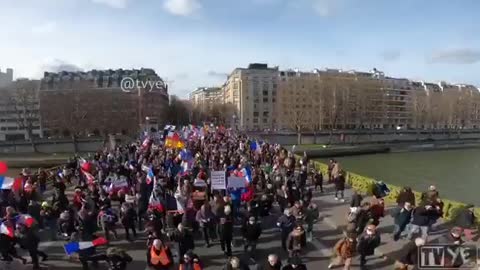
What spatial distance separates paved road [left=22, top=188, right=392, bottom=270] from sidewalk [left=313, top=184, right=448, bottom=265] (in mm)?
282

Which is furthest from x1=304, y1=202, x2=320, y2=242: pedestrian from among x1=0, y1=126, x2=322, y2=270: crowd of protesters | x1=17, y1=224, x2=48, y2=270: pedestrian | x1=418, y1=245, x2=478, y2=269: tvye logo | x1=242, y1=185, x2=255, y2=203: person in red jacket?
x1=17, y1=224, x2=48, y2=270: pedestrian

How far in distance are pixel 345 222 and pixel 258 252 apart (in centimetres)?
434

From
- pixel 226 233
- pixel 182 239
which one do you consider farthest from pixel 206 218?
pixel 182 239

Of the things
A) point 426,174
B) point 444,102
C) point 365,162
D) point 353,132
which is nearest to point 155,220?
point 426,174

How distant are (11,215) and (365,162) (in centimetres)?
5576

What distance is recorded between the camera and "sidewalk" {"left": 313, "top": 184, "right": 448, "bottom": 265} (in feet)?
44.6

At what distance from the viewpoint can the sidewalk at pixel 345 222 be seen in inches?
535

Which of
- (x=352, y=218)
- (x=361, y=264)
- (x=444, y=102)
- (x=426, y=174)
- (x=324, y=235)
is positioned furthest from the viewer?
(x=444, y=102)

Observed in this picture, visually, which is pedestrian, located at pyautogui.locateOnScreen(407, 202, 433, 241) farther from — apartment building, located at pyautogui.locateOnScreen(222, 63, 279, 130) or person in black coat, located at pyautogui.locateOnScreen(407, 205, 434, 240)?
apartment building, located at pyautogui.locateOnScreen(222, 63, 279, 130)

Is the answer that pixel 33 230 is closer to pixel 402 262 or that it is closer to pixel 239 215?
pixel 239 215

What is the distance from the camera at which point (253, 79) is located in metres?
153

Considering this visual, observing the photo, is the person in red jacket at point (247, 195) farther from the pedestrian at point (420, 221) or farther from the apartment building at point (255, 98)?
the apartment building at point (255, 98)

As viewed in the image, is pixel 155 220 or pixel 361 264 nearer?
pixel 361 264

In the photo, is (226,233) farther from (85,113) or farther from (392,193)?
(85,113)
